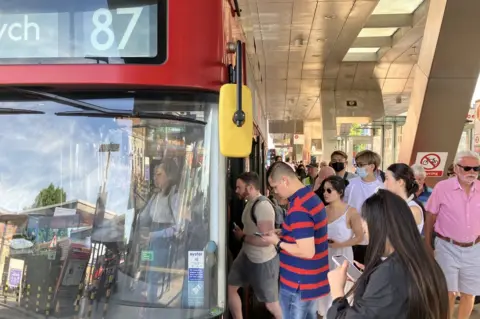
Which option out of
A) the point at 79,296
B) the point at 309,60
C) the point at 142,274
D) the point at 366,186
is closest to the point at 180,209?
the point at 142,274

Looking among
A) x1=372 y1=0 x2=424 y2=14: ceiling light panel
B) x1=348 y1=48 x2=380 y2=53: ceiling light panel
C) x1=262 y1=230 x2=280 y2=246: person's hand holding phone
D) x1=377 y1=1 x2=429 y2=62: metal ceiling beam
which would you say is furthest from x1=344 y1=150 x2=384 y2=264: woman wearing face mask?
x1=348 y1=48 x2=380 y2=53: ceiling light panel

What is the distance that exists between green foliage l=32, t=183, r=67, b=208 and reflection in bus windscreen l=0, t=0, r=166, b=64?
654 mm

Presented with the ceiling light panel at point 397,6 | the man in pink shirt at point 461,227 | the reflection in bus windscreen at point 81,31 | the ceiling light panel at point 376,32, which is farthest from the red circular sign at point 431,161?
the reflection in bus windscreen at point 81,31

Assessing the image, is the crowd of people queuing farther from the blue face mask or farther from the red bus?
the red bus

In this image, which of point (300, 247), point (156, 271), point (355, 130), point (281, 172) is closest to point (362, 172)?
point (281, 172)

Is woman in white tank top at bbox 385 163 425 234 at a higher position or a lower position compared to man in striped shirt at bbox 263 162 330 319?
higher

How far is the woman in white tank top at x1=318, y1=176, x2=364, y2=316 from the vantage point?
4398 mm

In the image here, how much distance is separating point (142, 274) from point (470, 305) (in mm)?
3458

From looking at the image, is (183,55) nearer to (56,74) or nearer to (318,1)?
(56,74)

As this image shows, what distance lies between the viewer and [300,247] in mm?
3184

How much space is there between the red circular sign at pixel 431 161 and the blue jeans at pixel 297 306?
709 cm

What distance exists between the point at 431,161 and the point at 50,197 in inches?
342

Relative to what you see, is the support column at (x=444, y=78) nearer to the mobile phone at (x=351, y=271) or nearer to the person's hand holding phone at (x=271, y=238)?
the person's hand holding phone at (x=271, y=238)

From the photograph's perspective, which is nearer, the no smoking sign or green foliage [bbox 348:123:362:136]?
the no smoking sign
